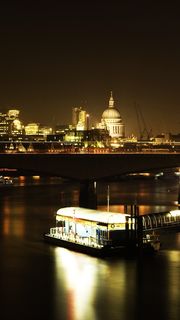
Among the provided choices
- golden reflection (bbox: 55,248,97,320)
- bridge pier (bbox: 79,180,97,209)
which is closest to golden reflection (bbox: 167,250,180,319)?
golden reflection (bbox: 55,248,97,320)

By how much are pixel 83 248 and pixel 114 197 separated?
21612mm

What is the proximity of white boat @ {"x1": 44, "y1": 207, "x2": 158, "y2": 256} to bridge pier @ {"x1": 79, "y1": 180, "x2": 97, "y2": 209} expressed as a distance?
11985mm

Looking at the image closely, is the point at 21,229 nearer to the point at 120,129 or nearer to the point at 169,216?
the point at 169,216

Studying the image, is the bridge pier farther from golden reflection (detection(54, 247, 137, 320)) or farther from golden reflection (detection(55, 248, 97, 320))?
golden reflection (detection(54, 247, 137, 320))

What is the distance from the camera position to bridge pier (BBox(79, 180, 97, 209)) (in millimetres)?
43475

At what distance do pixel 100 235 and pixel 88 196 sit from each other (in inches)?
640

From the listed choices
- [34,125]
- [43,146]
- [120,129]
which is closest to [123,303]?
[43,146]

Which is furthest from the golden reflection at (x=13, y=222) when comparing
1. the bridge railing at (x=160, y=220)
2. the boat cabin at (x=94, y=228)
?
the bridge railing at (x=160, y=220)

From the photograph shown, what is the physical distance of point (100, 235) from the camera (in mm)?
28469

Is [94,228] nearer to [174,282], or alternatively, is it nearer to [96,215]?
[96,215]

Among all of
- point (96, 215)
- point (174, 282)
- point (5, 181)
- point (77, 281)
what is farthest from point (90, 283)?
point (5, 181)

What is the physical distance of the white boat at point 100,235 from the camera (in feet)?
92.3

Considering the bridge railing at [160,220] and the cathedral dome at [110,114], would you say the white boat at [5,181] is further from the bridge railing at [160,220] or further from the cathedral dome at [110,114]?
the cathedral dome at [110,114]

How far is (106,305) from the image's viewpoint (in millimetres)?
21797
